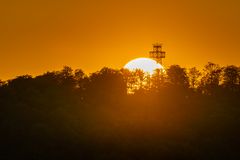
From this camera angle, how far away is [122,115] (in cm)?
12219

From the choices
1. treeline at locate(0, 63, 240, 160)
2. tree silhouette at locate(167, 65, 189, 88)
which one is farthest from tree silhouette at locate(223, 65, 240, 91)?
tree silhouette at locate(167, 65, 189, 88)

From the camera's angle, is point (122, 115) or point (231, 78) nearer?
point (122, 115)

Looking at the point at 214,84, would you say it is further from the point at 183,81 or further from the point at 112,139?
the point at 112,139

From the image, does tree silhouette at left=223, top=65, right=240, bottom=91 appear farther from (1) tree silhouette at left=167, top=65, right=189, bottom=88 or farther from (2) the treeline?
(1) tree silhouette at left=167, top=65, right=189, bottom=88

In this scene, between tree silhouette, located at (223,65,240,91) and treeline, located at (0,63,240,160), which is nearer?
treeline, located at (0,63,240,160)

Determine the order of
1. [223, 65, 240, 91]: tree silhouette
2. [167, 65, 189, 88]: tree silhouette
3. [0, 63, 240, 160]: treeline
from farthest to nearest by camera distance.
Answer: [167, 65, 189, 88]: tree silhouette < [223, 65, 240, 91]: tree silhouette < [0, 63, 240, 160]: treeline

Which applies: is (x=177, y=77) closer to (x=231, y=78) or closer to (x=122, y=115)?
(x=231, y=78)

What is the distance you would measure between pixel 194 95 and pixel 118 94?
9166mm

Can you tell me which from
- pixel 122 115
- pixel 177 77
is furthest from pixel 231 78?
pixel 122 115

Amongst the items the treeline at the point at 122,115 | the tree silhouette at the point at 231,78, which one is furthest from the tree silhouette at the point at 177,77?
the tree silhouette at the point at 231,78

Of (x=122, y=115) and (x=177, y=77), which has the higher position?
(x=177, y=77)

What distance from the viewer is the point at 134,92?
5271 inches

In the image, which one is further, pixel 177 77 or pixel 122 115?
pixel 177 77

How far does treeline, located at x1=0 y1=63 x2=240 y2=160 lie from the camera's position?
111500mm
